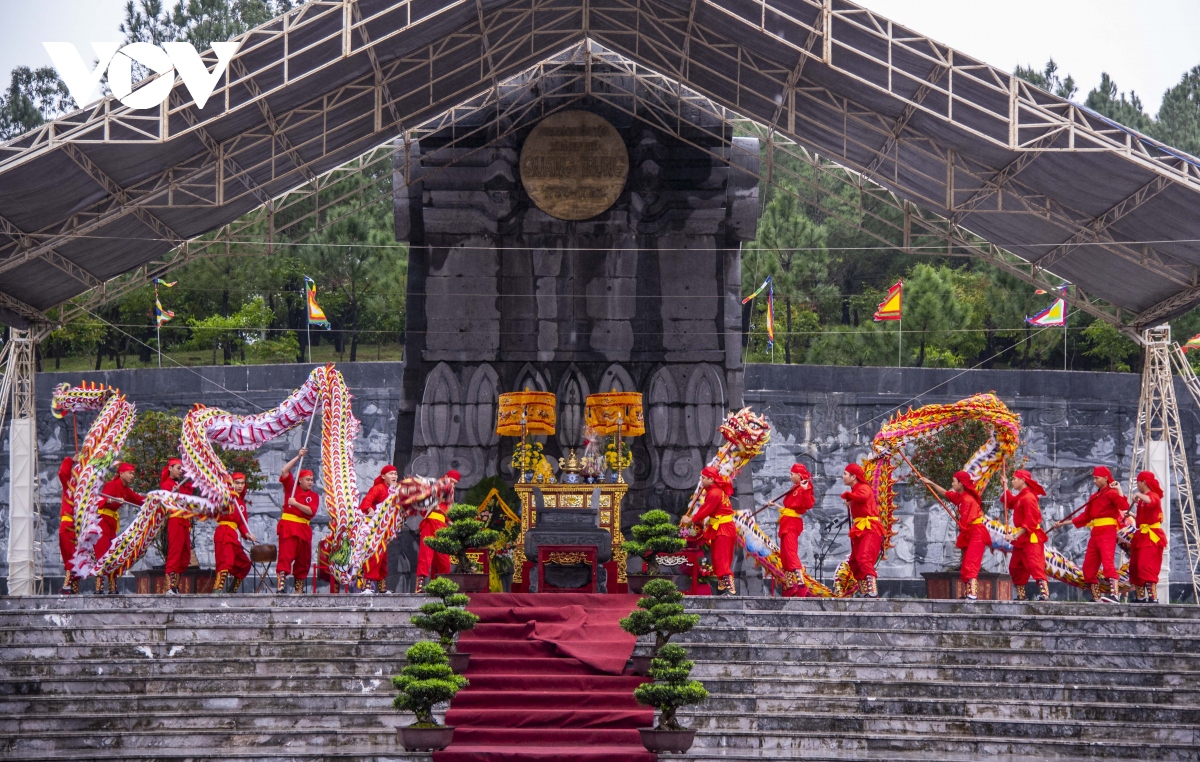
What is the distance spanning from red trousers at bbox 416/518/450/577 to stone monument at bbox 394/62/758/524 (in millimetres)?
4025

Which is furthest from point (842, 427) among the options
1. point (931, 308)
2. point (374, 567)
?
point (374, 567)

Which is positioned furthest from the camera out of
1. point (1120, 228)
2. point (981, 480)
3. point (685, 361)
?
point (685, 361)

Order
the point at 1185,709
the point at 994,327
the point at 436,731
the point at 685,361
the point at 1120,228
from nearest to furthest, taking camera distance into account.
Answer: the point at 436,731, the point at 1185,709, the point at 1120,228, the point at 685,361, the point at 994,327

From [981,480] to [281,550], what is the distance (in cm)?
774

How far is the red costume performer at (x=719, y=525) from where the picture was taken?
15.8 m

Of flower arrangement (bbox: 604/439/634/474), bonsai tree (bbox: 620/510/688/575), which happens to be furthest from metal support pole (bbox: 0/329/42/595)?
bonsai tree (bbox: 620/510/688/575)

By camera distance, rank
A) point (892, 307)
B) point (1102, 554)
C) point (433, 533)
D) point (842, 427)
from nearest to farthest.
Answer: point (1102, 554)
point (433, 533)
point (892, 307)
point (842, 427)

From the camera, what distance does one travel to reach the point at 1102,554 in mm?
15344

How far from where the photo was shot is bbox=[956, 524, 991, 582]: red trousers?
1528cm

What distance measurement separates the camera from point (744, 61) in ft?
63.0

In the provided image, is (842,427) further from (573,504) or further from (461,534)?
(461,534)

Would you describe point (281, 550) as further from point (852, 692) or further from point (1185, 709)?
point (1185, 709)

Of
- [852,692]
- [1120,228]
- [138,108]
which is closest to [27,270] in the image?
[138,108]

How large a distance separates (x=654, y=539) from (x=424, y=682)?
11.7 feet
